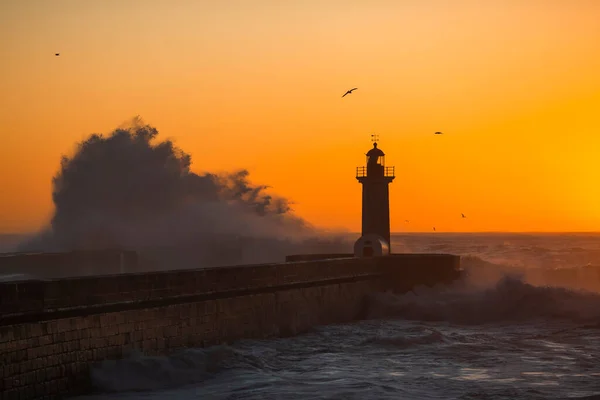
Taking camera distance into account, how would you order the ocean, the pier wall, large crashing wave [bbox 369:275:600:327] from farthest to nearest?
large crashing wave [bbox 369:275:600:327]
the ocean
the pier wall

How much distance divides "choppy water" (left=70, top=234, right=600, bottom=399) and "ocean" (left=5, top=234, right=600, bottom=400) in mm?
15

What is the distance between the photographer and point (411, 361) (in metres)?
13.7

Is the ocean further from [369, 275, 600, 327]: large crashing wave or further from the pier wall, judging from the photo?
the pier wall

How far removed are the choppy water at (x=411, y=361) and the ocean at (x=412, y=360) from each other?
1 centimetres

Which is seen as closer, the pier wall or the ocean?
the pier wall

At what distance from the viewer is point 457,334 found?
17.2m

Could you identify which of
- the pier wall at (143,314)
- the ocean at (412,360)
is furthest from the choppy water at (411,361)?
the pier wall at (143,314)

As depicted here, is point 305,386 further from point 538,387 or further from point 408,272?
point 408,272

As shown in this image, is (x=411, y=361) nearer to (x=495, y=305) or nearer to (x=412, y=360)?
(x=412, y=360)

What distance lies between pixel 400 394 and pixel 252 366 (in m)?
2.84

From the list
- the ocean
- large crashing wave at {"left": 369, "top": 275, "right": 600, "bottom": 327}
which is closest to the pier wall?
the ocean

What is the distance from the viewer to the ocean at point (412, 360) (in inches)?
440

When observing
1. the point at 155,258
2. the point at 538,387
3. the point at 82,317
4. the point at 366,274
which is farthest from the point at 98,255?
the point at 538,387

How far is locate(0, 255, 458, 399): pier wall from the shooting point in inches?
398
